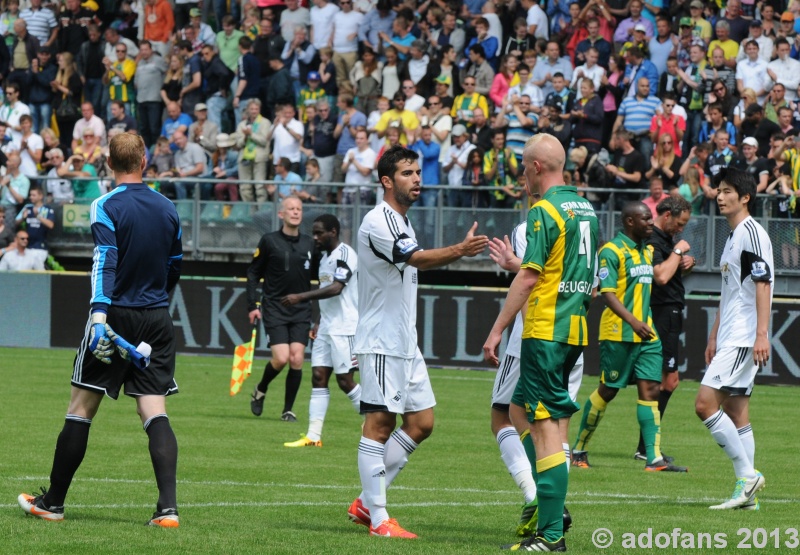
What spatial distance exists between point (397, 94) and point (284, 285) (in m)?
10.1

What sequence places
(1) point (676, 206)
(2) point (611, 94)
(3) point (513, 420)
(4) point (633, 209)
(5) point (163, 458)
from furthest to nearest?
1. (2) point (611, 94)
2. (1) point (676, 206)
3. (4) point (633, 209)
4. (3) point (513, 420)
5. (5) point (163, 458)

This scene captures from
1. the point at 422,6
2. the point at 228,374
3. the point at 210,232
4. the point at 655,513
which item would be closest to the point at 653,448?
the point at 655,513

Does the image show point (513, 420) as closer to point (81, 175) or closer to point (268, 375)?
point (268, 375)

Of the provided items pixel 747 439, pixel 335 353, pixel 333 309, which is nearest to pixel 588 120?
pixel 333 309

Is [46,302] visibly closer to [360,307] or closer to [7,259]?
A: [7,259]

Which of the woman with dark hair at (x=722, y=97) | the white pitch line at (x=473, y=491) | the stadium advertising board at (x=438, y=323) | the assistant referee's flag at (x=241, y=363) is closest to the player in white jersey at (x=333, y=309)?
the assistant referee's flag at (x=241, y=363)

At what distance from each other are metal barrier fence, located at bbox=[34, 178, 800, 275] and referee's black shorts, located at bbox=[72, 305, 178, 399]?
14.2 m

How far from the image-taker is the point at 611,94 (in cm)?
2317

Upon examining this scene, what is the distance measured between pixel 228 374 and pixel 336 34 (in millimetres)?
8817

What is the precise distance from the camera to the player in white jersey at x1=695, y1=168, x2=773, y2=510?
31.0 feet

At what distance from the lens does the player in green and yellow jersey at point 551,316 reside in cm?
727

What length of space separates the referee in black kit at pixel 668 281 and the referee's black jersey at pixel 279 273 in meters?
3.97

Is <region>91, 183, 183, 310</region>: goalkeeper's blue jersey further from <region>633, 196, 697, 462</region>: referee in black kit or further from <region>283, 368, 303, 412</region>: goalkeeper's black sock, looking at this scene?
<region>283, 368, 303, 412</region>: goalkeeper's black sock

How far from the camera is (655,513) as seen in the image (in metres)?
9.04
